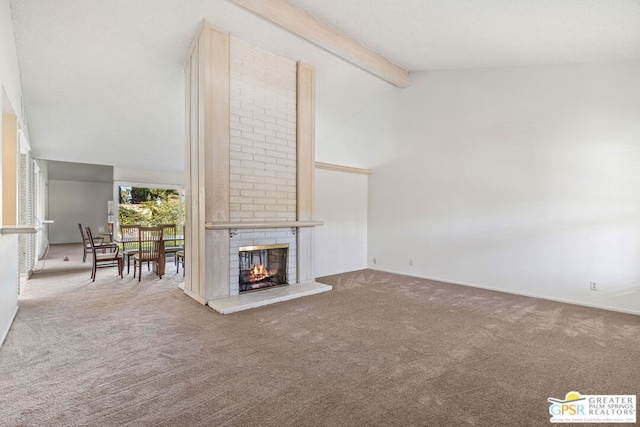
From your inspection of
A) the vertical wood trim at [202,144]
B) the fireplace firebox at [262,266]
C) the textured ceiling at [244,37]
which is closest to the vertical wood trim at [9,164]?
the textured ceiling at [244,37]

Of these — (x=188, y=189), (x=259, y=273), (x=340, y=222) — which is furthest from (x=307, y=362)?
(x=340, y=222)

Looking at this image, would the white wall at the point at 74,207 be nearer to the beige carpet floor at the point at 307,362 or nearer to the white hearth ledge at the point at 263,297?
the beige carpet floor at the point at 307,362

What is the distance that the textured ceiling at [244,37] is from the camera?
11.4 ft

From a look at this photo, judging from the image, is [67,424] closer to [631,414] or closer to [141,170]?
[631,414]

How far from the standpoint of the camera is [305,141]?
16.6 feet

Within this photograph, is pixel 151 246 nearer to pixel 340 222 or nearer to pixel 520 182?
pixel 340 222

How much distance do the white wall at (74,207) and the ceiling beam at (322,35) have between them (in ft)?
37.3

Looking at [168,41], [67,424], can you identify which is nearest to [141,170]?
[168,41]

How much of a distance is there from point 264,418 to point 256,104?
377 centimetres

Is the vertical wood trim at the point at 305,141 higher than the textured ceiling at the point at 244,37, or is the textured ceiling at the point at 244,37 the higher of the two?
the textured ceiling at the point at 244,37

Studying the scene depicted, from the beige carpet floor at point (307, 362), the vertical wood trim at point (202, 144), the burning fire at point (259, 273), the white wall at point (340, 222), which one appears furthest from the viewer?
the white wall at point (340, 222)

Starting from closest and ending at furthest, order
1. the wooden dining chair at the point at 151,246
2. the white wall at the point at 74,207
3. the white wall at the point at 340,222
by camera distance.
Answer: the wooden dining chair at the point at 151,246
the white wall at the point at 340,222
the white wall at the point at 74,207

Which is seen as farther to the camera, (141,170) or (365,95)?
(141,170)

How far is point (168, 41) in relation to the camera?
4.22m
